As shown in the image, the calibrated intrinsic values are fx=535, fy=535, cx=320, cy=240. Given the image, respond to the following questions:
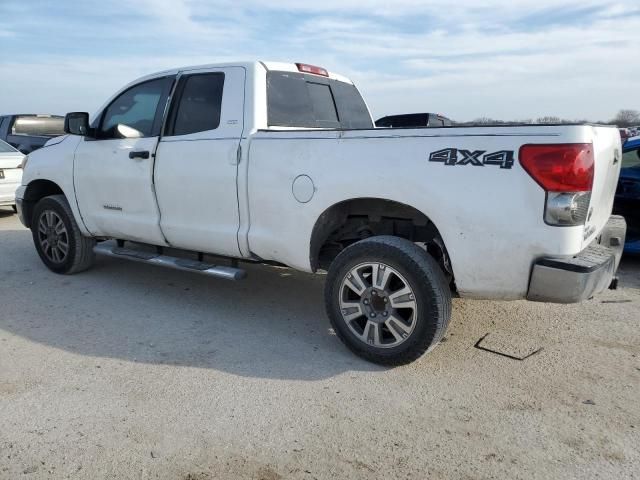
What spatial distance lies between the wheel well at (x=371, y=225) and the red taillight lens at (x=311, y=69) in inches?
60.6

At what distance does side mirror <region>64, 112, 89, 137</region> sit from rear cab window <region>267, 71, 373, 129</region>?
2.01m

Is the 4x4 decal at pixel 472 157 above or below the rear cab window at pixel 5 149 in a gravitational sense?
above

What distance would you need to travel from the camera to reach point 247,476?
8.23ft

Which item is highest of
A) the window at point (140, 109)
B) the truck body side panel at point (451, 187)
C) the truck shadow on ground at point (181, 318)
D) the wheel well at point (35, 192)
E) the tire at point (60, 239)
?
the window at point (140, 109)

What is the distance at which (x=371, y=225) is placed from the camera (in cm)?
396

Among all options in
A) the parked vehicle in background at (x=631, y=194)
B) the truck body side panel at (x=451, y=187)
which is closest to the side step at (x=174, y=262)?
the truck body side panel at (x=451, y=187)

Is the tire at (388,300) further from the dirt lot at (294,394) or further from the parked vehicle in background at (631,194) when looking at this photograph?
the parked vehicle in background at (631,194)

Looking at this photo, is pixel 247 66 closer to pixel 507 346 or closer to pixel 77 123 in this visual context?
pixel 77 123

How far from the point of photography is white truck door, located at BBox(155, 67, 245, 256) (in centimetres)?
414

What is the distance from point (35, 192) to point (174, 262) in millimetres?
2327

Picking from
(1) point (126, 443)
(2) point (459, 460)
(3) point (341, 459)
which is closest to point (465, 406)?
(2) point (459, 460)

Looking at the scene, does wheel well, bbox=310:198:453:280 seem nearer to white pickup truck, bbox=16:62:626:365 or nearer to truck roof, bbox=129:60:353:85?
white pickup truck, bbox=16:62:626:365

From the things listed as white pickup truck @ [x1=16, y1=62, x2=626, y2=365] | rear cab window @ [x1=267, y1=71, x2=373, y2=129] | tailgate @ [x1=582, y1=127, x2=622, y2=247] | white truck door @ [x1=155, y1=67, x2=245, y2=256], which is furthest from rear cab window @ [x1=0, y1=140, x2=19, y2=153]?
tailgate @ [x1=582, y1=127, x2=622, y2=247]

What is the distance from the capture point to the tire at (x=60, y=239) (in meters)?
5.45
